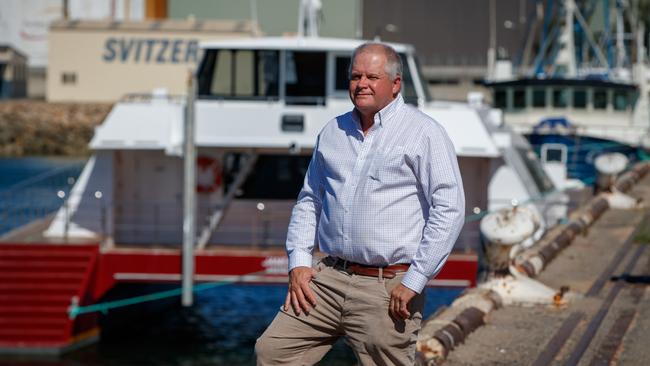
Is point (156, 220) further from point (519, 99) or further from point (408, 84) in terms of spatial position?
point (519, 99)

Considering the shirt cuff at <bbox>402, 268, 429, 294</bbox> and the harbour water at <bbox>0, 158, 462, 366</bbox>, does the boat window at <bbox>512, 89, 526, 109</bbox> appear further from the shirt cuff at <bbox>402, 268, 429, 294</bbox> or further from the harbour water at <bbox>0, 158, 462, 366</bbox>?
the shirt cuff at <bbox>402, 268, 429, 294</bbox>

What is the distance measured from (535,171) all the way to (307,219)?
542 inches

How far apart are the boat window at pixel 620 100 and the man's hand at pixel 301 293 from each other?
3476 centimetres

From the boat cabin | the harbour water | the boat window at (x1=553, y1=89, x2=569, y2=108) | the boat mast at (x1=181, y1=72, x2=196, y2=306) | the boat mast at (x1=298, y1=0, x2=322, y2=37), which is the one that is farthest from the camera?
the boat window at (x1=553, y1=89, x2=569, y2=108)

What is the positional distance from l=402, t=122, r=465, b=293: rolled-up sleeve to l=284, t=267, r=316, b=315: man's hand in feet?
1.33

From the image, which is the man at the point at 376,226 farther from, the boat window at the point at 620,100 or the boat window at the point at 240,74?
the boat window at the point at 620,100

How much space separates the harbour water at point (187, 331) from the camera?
54.5ft

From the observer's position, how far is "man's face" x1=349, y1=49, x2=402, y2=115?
4.98m

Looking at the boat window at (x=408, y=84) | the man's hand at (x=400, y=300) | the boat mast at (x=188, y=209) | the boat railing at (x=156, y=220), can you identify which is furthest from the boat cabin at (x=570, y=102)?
the man's hand at (x=400, y=300)

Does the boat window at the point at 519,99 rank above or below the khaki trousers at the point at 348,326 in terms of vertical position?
below

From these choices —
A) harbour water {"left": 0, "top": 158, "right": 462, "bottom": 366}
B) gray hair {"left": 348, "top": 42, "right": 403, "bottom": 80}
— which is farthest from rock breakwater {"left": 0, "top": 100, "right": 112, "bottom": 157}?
gray hair {"left": 348, "top": 42, "right": 403, "bottom": 80}

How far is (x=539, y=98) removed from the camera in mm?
38781

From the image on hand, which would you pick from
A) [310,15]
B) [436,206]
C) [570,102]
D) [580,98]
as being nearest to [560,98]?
[570,102]

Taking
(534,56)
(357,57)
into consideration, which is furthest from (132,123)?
(534,56)
